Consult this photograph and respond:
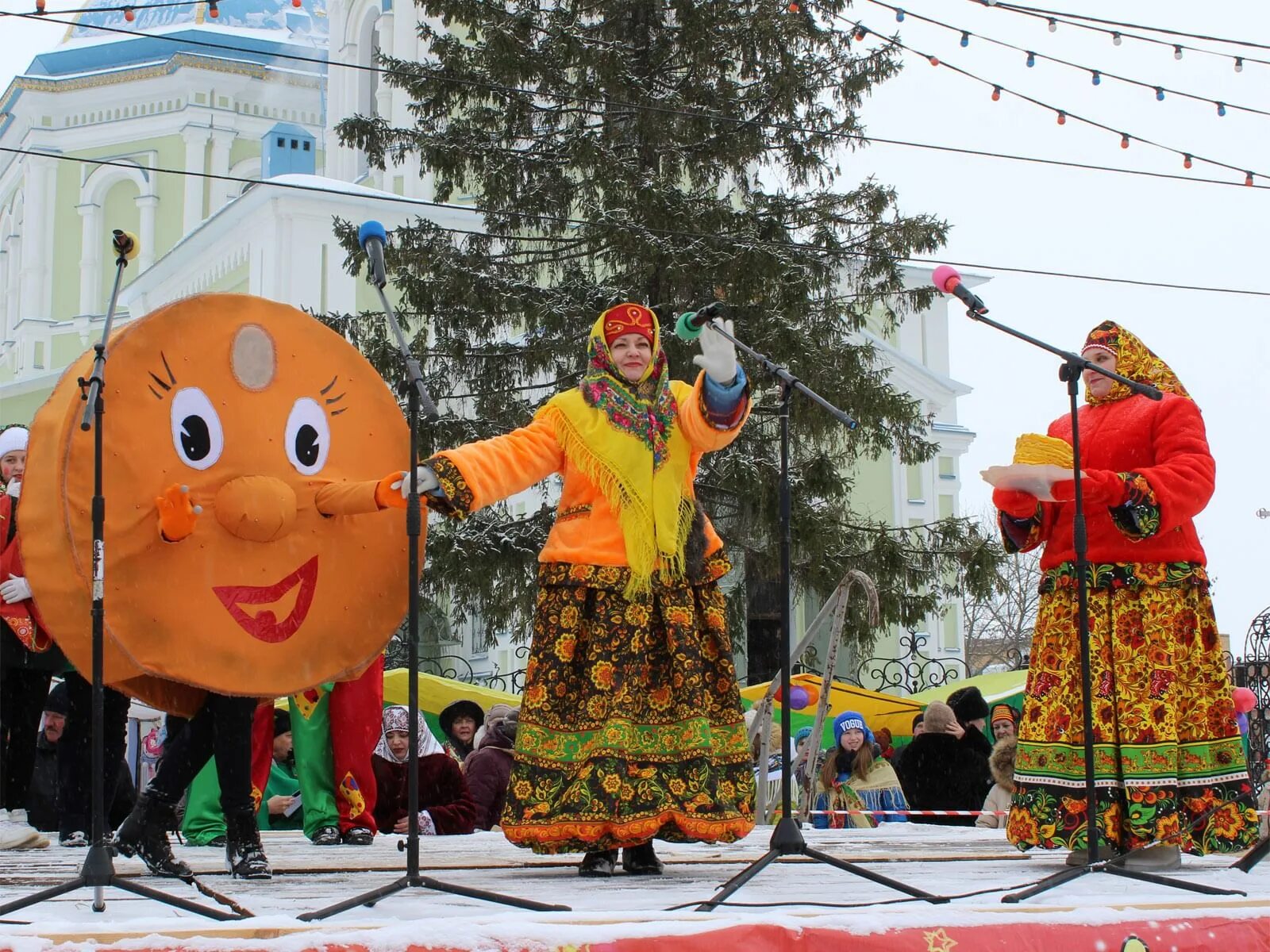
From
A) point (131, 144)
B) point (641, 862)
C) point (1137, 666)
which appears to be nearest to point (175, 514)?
point (641, 862)

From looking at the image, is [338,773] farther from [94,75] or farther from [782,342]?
[94,75]

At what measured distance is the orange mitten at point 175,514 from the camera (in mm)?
4520

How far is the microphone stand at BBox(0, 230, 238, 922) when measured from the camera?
355 centimetres

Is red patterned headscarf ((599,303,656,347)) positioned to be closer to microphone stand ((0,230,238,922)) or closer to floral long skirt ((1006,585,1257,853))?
microphone stand ((0,230,238,922))

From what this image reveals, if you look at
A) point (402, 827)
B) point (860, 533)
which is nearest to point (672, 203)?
point (860, 533)

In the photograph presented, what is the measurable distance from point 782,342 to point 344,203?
9.53m

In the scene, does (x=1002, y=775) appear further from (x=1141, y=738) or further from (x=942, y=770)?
(x=1141, y=738)

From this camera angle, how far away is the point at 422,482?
4543 millimetres

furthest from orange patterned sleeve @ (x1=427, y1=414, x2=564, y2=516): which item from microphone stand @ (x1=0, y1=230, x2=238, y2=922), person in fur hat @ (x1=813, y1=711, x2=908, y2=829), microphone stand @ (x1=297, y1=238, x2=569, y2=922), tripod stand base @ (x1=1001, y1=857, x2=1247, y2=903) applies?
person in fur hat @ (x1=813, y1=711, x2=908, y2=829)

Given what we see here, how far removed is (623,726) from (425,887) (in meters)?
0.96

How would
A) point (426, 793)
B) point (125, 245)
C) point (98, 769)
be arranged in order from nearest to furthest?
point (98, 769), point (125, 245), point (426, 793)

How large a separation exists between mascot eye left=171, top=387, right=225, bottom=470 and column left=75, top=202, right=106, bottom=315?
28554mm

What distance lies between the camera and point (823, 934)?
11.6ft

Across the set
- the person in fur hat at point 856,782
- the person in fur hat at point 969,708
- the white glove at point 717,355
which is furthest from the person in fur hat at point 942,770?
the white glove at point 717,355
